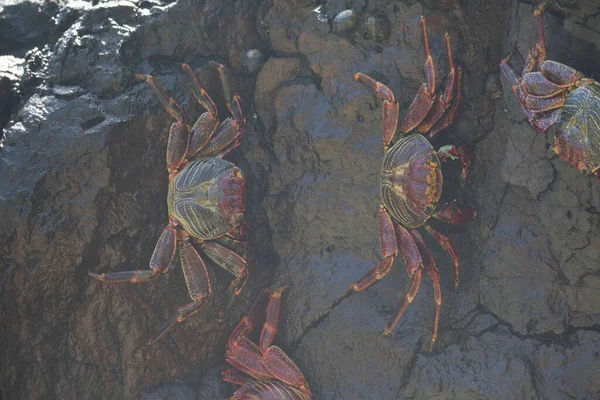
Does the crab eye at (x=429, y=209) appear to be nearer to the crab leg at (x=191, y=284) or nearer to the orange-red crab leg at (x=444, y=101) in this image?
the orange-red crab leg at (x=444, y=101)

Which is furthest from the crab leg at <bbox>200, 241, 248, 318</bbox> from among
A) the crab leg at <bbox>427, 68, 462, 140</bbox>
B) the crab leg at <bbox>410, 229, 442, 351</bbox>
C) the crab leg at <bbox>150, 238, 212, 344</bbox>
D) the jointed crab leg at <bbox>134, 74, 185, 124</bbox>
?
the crab leg at <bbox>427, 68, 462, 140</bbox>

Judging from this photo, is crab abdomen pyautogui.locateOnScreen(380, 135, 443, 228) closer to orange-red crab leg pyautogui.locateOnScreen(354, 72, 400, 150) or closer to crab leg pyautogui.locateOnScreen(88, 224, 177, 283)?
orange-red crab leg pyautogui.locateOnScreen(354, 72, 400, 150)

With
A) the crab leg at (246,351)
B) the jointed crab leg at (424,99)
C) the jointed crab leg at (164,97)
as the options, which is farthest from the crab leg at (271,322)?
the jointed crab leg at (424,99)

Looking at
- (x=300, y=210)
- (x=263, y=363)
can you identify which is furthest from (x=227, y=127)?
(x=263, y=363)

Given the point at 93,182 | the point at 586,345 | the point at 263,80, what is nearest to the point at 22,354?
the point at 93,182

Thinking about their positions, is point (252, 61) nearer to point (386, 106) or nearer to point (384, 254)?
point (386, 106)

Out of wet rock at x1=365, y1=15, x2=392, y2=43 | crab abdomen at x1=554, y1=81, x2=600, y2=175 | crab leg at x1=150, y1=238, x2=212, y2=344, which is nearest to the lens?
crab abdomen at x1=554, y1=81, x2=600, y2=175

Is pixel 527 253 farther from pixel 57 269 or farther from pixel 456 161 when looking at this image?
pixel 57 269
